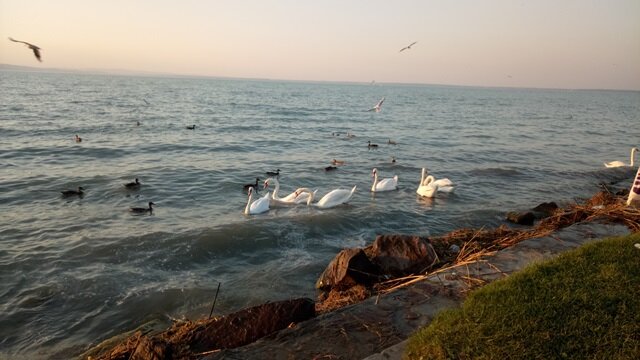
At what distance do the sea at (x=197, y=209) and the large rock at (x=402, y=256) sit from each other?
1823 mm

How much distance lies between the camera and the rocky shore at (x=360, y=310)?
495 centimetres

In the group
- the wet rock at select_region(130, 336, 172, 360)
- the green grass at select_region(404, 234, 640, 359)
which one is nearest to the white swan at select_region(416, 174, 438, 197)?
the green grass at select_region(404, 234, 640, 359)

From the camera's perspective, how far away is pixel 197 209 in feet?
50.4

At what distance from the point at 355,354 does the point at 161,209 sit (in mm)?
12263

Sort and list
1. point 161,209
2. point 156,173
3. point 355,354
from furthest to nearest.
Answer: point 156,173
point 161,209
point 355,354

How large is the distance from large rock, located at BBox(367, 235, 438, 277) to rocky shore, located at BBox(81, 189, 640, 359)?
19mm

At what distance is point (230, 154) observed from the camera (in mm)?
26188

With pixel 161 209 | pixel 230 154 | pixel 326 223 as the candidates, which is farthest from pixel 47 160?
pixel 326 223

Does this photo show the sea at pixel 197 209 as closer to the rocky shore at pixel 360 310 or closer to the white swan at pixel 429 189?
the white swan at pixel 429 189

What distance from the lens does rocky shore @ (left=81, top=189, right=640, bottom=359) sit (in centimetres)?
495

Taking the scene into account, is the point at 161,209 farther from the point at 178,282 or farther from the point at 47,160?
the point at 47,160

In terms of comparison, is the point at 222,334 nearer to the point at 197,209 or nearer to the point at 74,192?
the point at 197,209

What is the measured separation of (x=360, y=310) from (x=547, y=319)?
2.21m

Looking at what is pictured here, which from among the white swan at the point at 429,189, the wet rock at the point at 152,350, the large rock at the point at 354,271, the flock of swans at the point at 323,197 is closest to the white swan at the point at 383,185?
the flock of swans at the point at 323,197
